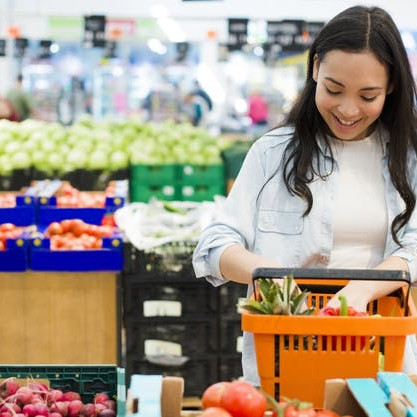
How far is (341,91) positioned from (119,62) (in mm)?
13309

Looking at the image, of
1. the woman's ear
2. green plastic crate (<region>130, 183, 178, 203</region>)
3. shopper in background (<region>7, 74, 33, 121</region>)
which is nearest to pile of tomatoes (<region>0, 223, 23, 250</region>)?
green plastic crate (<region>130, 183, 178, 203</region>)

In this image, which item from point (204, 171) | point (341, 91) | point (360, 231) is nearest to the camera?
point (341, 91)

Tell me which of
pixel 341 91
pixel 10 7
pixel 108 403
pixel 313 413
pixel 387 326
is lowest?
pixel 108 403

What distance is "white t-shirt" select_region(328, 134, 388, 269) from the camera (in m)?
2.42

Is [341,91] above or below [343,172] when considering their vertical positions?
above

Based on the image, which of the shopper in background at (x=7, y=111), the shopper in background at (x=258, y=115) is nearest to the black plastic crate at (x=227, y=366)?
the shopper in background at (x=7, y=111)

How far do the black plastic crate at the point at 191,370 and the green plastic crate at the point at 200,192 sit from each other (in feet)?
8.11

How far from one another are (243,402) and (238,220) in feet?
2.67

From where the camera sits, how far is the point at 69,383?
2367 millimetres

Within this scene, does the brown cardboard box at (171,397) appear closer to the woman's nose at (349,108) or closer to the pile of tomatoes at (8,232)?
the woman's nose at (349,108)

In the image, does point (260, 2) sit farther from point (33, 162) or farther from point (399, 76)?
point (399, 76)

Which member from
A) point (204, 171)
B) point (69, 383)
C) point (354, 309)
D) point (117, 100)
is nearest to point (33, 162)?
point (204, 171)

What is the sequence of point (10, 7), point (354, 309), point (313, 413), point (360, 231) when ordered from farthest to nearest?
point (10, 7)
point (360, 231)
point (354, 309)
point (313, 413)

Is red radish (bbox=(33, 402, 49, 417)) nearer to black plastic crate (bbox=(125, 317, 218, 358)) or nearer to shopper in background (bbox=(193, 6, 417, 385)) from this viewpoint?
shopper in background (bbox=(193, 6, 417, 385))
